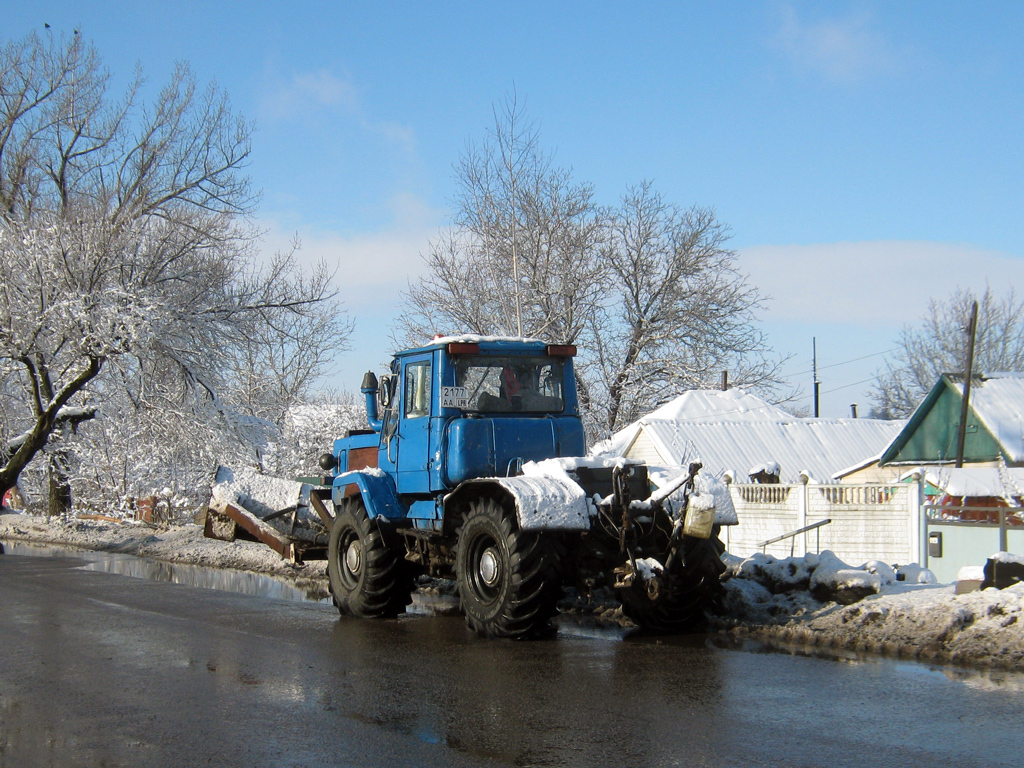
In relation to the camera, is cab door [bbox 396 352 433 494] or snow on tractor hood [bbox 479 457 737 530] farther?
cab door [bbox 396 352 433 494]

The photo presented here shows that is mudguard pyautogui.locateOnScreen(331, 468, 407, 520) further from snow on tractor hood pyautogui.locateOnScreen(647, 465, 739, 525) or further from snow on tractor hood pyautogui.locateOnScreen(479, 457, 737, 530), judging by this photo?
snow on tractor hood pyautogui.locateOnScreen(647, 465, 739, 525)

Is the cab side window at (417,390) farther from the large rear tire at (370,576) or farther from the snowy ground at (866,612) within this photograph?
the snowy ground at (866,612)

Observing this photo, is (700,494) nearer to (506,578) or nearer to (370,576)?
(506,578)

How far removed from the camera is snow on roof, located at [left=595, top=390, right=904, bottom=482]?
3347 centimetres

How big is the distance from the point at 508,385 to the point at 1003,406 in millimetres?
27623

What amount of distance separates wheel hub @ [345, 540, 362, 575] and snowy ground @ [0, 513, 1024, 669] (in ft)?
8.03

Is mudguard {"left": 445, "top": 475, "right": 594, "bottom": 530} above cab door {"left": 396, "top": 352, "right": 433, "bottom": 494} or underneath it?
underneath

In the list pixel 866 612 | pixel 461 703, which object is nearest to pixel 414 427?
pixel 461 703

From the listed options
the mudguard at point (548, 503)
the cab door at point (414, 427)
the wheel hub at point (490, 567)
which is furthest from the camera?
the cab door at point (414, 427)

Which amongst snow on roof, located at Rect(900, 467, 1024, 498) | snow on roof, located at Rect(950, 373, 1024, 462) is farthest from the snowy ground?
snow on roof, located at Rect(950, 373, 1024, 462)

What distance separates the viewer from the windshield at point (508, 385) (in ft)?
33.2

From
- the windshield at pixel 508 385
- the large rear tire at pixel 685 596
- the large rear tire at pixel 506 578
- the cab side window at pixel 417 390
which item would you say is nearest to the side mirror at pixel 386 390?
the cab side window at pixel 417 390

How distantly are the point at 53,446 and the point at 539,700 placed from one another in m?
23.2

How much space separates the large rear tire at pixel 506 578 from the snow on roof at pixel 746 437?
21.4 meters
